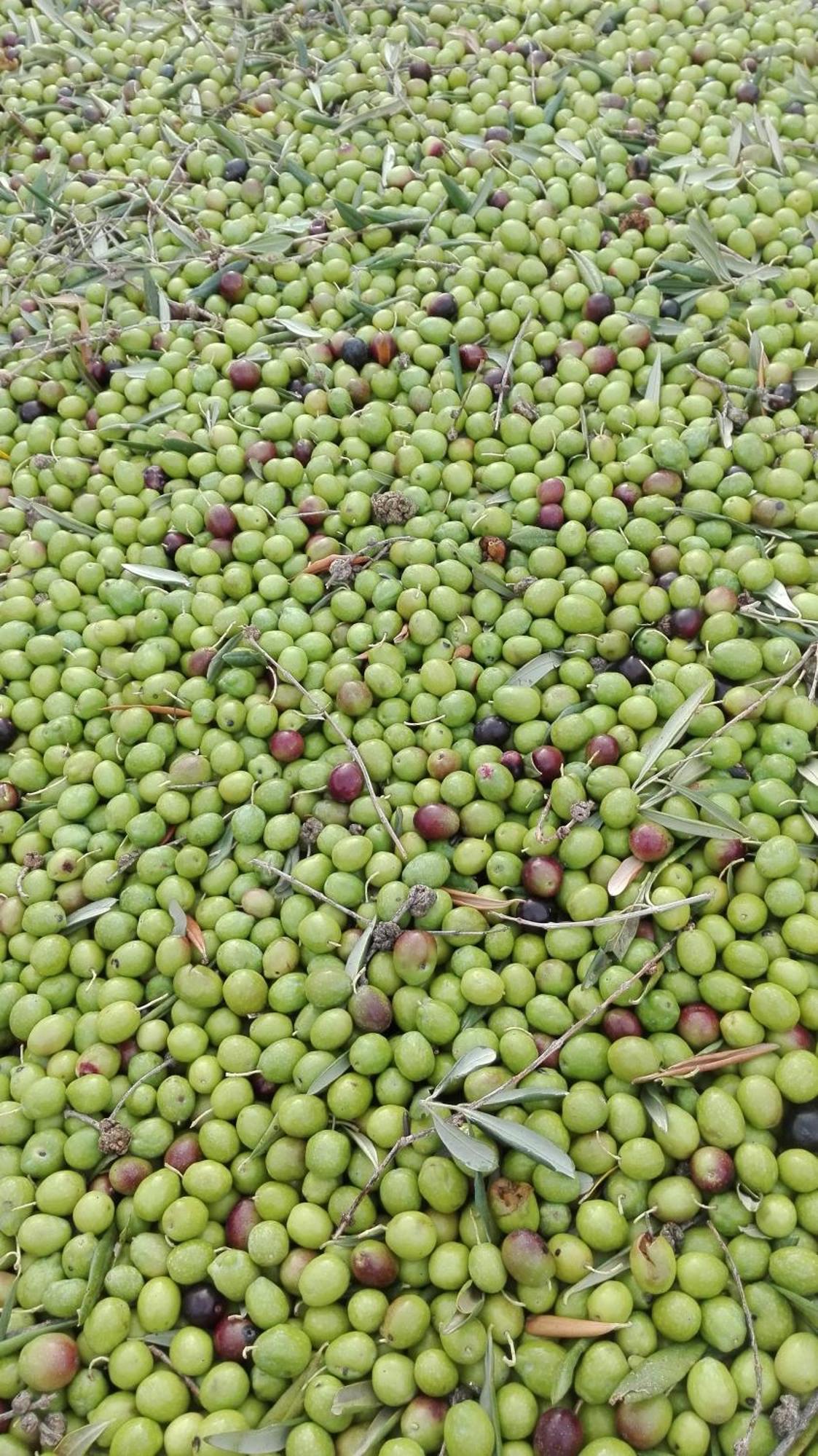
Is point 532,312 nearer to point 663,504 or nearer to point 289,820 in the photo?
point 663,504

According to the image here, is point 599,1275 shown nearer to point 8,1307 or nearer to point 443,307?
point 8,1307

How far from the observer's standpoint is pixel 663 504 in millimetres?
3057

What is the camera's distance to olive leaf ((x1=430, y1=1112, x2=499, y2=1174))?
1979mm

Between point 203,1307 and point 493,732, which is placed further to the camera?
point 493,732

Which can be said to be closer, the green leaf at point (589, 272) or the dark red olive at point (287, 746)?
the dark red olive at point (287, 746)

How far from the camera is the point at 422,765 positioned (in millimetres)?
2754

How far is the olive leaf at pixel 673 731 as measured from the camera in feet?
8.39

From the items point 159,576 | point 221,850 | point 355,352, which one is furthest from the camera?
point 355,352

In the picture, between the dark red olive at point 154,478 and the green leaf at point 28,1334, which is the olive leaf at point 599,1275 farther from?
the dark red olive at point 154,478

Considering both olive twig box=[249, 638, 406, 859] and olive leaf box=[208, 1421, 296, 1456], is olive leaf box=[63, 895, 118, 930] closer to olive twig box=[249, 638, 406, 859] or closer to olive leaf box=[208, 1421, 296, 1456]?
olive twig box=[249, 638, 406, 859]

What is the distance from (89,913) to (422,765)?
1.19 m

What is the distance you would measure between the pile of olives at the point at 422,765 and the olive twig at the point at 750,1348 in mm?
18

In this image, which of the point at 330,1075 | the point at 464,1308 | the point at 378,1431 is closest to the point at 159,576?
the point at 330,1075

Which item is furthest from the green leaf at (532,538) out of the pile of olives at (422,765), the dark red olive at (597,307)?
the dark red olive at (597,307)
